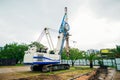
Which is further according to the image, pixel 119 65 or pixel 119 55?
pixel 119 55

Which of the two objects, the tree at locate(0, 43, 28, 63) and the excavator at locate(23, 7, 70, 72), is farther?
the tree at locate(0, 43, 28, 63)

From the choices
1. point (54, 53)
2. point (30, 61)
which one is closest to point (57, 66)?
point (54, 53)

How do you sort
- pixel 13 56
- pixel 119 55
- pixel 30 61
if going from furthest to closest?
1. pixel 13 56
2. pixel 119 55
3. pixel 30 61

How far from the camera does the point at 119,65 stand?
21.8 metres

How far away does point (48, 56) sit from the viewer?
23.1 metres

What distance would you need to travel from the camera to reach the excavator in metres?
20.8

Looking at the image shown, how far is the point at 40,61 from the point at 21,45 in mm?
41987

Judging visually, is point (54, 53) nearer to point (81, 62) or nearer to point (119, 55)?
point (119, 55)

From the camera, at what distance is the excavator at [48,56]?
20.8 metres

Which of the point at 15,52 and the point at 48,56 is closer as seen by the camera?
the point at 48,56

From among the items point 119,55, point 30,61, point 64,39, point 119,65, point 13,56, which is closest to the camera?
point 30,61

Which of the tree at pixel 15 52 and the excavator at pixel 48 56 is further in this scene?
the tree at pixel 15 52

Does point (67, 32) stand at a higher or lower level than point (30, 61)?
higher

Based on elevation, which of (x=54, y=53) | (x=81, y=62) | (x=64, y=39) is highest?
(x=64, y=39)
